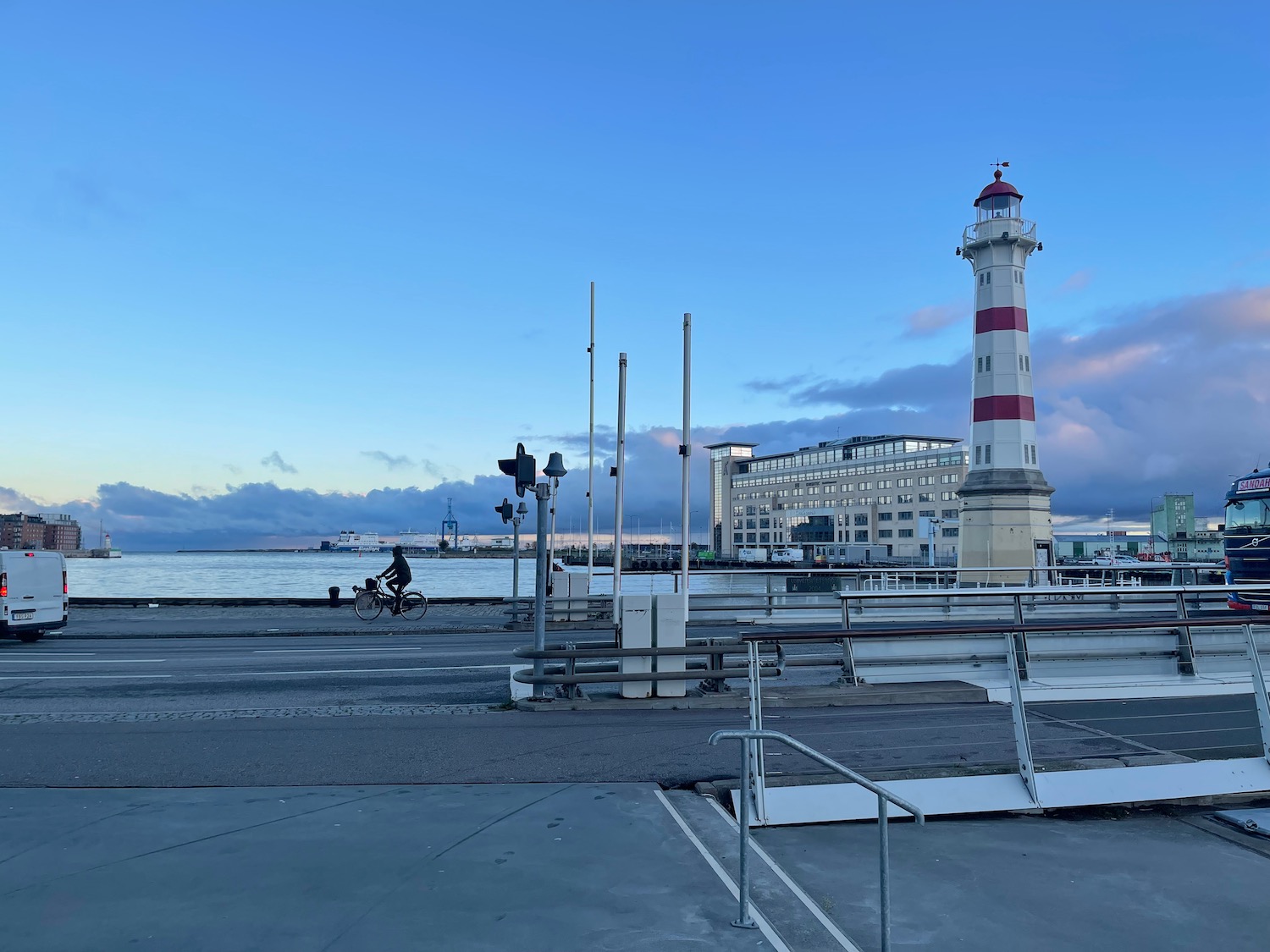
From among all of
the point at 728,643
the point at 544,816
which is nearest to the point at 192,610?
the point at 728,643

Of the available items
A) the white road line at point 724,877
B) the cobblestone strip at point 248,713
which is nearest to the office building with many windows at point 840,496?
the cobblestone strip at point 248,713

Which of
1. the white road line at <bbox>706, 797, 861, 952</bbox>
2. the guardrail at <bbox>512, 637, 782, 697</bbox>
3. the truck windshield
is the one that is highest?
the truck windshield

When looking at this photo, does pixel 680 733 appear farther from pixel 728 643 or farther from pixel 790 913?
pixel 790 913

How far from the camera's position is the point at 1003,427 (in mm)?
41656

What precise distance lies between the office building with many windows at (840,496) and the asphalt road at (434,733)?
328 ft

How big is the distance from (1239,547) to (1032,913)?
24.6 m

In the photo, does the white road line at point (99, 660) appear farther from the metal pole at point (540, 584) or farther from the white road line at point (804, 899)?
the white road line at point (804, 899)

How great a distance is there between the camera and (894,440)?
12638cm

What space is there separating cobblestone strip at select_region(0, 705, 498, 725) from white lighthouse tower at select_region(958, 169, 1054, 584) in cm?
3390

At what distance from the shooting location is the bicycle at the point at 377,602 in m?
25.8

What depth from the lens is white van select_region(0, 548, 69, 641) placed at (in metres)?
20.1

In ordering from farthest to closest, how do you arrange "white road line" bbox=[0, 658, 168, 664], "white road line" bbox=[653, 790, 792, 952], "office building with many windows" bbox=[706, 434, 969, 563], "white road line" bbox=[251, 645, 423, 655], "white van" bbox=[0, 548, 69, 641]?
1. "office building with many windows" bbox=[706, 434, 969, 563]
2. "white van" bbox=[0, 548, 69, 641]
3. "white road line" bbox=[251, 645, 423, 655]
4. "white road line" bbox=[0, 658, 168, 664]
5. "white road line" bbox=[653, 790, 792, 952]

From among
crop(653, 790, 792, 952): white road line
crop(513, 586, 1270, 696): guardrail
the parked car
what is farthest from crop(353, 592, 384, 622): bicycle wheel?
the parked car

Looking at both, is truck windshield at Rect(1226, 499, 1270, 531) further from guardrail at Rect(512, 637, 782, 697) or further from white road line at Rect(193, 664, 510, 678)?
white road line at Rect(193, 664, 510, 678)
